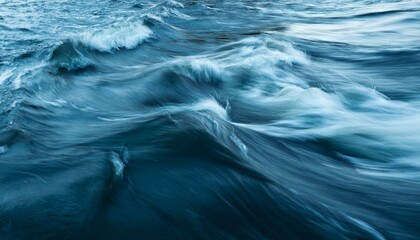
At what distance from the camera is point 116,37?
10102mm

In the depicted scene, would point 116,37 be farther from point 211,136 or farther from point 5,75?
point 211,136

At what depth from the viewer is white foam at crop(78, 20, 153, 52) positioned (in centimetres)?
962

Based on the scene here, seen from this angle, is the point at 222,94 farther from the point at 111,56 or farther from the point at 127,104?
the point at 111,56

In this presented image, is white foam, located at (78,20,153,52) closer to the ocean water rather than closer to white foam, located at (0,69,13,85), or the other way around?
the ocean water

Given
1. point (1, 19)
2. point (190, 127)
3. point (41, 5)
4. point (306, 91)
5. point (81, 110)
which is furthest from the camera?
point (41, 5)

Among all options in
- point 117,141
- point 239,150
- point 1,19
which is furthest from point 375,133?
point 1,19

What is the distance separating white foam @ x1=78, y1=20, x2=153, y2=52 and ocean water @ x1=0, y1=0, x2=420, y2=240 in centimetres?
4

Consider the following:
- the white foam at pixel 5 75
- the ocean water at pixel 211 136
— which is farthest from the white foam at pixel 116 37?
the white foam at pixel 5 75

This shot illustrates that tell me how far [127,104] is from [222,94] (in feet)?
4.64

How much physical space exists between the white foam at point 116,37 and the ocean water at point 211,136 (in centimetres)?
4

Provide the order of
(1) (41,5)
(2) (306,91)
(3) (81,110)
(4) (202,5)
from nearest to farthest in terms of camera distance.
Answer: (3) (81,110)
(2) (306,91)
(1) (41,5)
(4) (202,5)

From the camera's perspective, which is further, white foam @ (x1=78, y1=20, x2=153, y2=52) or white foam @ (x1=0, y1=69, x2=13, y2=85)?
white foam @ (x1=78, y1=20, x2=153, y2=52)

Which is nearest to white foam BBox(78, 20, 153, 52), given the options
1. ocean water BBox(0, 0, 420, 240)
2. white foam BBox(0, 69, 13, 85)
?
ocean water BBox(0, 0, 420, 240)

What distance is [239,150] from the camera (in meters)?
4.56
